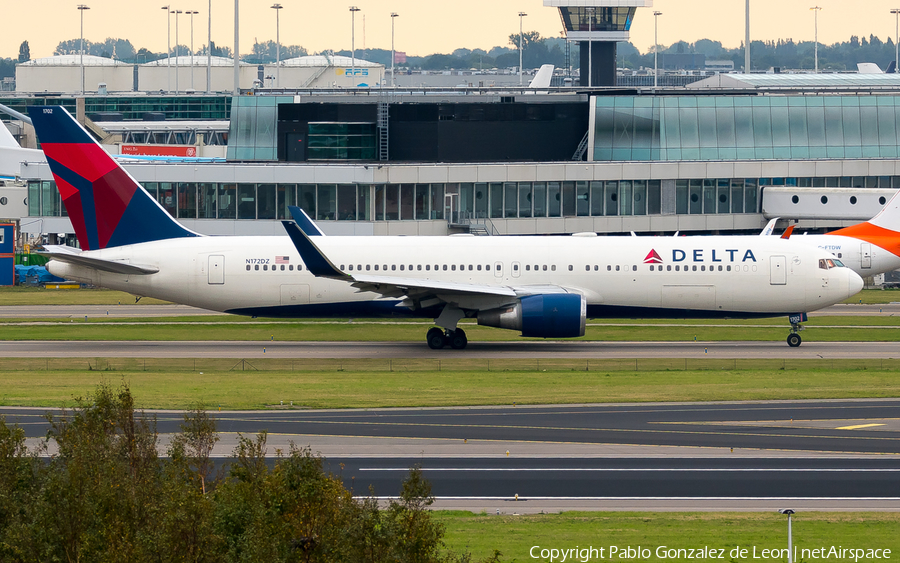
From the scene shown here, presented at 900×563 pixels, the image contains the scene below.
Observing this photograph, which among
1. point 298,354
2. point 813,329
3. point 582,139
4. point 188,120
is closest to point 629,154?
point 582,139

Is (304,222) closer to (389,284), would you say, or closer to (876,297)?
(389,284)

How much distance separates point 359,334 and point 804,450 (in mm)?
27605

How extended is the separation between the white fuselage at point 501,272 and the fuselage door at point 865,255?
1165 centimetres

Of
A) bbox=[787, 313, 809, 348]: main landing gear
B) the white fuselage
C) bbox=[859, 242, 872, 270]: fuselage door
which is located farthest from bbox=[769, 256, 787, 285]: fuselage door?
bbox=[859, 242, 872, 270]: fuselage door

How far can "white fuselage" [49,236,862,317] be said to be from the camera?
4512cm

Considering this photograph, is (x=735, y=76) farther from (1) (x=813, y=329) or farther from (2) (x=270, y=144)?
(1) (x=813, y=329)

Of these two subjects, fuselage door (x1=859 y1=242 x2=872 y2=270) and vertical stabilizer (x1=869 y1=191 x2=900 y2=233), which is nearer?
fuselage door (x1=859 y1=242 x2=872 y2=270)

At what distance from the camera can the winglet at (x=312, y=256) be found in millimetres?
40344

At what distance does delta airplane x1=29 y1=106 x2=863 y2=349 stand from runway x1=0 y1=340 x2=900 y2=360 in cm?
151

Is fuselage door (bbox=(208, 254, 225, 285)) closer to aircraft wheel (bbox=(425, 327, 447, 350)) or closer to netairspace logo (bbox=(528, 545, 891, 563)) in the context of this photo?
aircraft wheel (bbox=(425, 327, 447, 350))

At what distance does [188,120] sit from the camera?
182 m

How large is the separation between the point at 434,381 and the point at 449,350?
757 centimetres

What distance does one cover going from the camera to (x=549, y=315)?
42875mm

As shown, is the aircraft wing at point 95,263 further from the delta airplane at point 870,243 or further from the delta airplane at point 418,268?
the delta airplane at point 870,243
